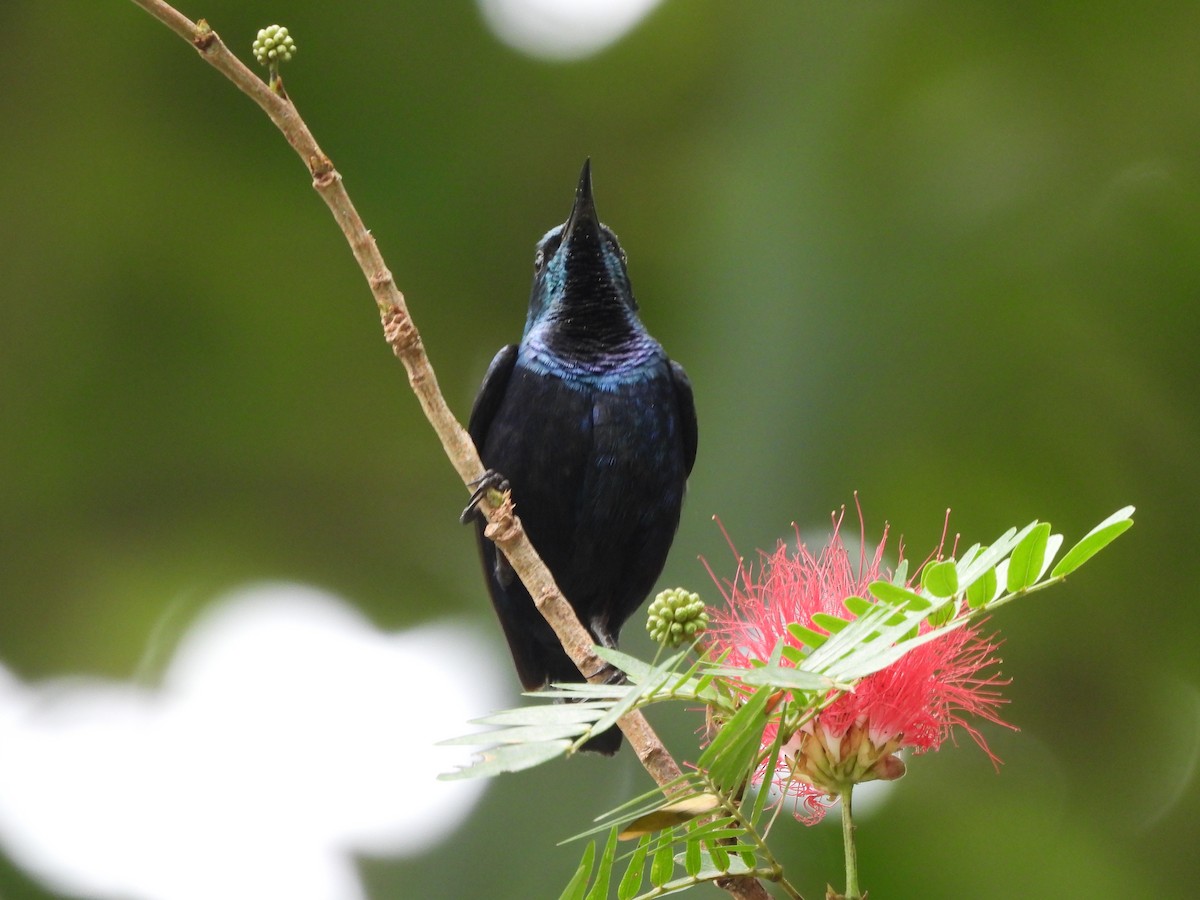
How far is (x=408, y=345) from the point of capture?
173cm

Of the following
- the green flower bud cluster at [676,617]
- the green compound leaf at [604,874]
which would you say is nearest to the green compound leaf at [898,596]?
the green flower bud cluster at [676,617]

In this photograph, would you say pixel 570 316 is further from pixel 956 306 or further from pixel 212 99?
pixel 212 99

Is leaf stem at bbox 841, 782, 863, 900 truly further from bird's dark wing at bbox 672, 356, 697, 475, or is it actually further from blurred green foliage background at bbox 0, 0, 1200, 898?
blurred green foliage background at bbox 0, 0, 1200, 898

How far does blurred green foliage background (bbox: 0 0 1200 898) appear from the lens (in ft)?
14.4

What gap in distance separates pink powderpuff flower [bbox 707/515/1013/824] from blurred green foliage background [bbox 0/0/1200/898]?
262 centimetres

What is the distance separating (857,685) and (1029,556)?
0.73 feet

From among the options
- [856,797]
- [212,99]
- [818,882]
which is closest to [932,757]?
[856,797]

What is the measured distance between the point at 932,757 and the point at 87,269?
12.0 feet

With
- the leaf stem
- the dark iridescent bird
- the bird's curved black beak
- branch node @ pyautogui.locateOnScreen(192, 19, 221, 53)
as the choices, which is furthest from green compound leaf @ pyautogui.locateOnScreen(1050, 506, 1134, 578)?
the bird's curved black beak

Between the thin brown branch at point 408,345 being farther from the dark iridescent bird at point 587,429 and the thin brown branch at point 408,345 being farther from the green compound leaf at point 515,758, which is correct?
Result: the dark iridescent bird at point 587,429

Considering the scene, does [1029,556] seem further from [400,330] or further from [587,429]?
[587,429]

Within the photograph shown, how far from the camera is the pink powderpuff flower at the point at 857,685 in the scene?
142 centimetres

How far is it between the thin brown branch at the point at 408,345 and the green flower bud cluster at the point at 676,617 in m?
0.13

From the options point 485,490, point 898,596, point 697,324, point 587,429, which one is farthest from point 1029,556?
point 697,324
